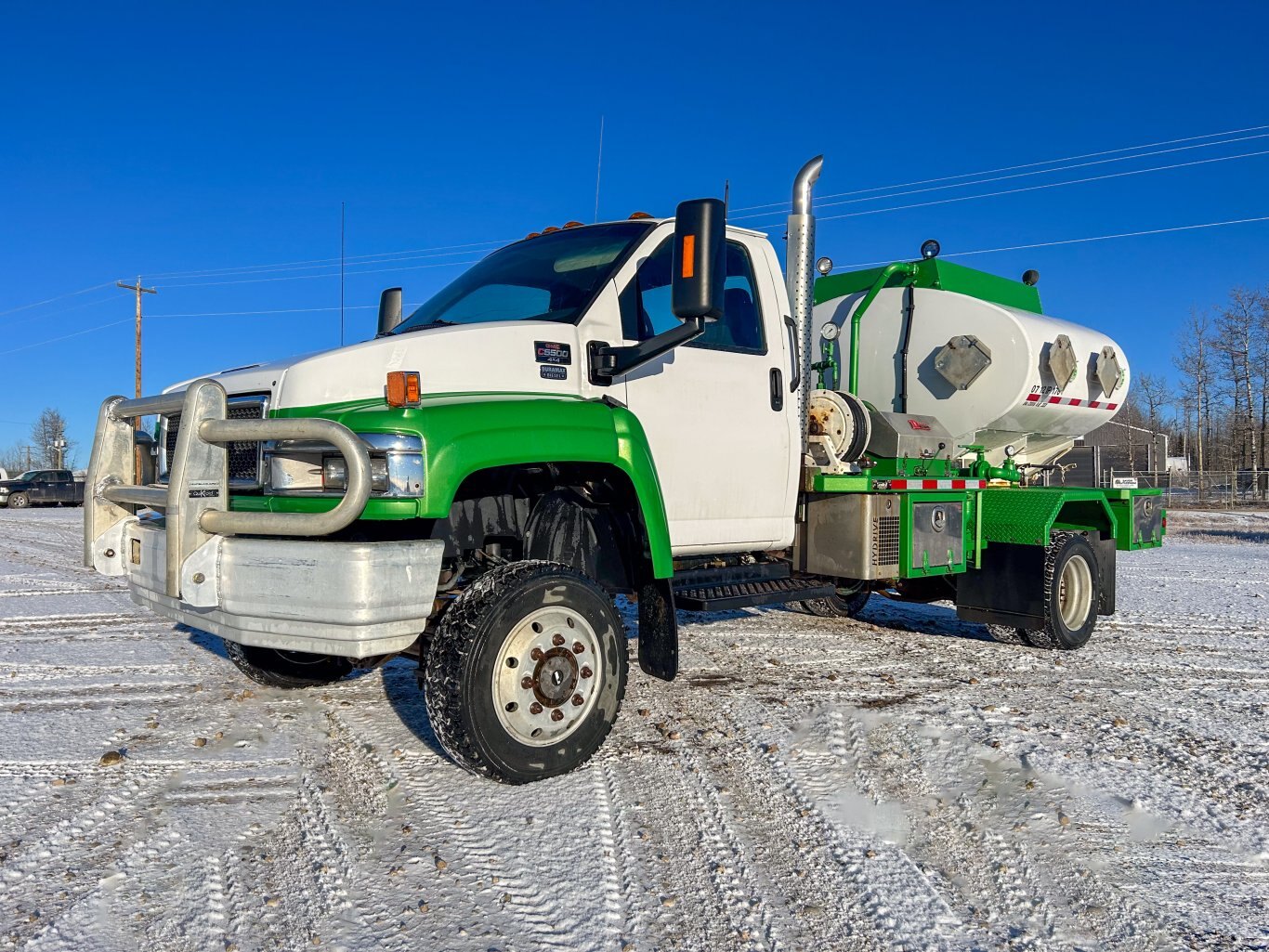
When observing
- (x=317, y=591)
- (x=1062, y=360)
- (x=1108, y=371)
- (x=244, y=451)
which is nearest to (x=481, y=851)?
(x=317, y=591)

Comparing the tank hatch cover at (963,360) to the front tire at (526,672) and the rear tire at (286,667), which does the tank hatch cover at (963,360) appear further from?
the rear tire at (286,667)

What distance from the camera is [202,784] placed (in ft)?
13.3

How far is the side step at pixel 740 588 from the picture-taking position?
517 cm

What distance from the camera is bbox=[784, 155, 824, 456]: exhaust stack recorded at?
6.00m

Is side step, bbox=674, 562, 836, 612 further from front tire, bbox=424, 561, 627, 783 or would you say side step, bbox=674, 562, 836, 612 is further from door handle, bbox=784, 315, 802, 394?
door handle, bbox=784, 315, 802, 394

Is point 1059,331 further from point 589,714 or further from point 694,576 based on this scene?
point 589,714

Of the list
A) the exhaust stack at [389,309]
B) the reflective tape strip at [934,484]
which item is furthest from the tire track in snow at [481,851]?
the reflective tape strip at [934,484]

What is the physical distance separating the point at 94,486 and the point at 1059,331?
6.82m

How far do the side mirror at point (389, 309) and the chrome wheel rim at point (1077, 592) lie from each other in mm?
5430

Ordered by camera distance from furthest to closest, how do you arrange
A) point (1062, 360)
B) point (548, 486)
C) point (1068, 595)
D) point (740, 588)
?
1. point (1068, 595)
2. point (1062, 360)
3. point (740, 588)
4. point (548, 486)

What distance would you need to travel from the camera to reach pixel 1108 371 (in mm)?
8234

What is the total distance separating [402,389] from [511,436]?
1.55ft

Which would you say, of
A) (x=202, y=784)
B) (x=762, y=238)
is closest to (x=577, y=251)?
(x=762, y=238)

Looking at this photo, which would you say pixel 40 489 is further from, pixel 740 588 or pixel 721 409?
pixel 721 409
